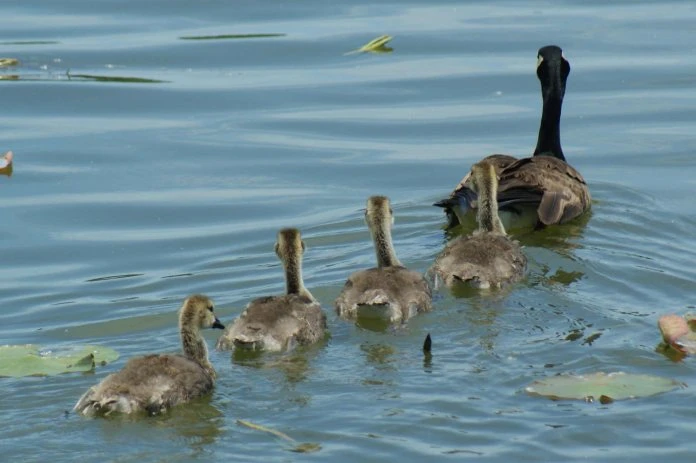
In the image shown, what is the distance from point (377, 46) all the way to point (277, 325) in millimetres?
12920

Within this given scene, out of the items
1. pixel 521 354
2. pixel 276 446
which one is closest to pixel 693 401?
pixel 521 354

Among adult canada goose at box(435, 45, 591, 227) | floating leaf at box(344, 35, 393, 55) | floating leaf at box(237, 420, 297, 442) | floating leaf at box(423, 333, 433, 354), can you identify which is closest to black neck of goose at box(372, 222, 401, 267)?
floating leaf at box(423, 333, 433, 354)

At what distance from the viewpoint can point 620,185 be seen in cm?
1662

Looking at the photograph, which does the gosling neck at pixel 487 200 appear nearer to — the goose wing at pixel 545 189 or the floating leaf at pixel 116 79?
the goose wing at pixel 545 189

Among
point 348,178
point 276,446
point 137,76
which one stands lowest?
point 276,446

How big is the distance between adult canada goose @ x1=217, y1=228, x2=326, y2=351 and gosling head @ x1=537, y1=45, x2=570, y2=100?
6.57 meters

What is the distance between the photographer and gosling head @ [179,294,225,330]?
34.0 ft

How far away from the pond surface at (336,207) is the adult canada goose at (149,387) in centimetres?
11

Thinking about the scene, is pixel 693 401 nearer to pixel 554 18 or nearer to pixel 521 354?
pixel 521 354

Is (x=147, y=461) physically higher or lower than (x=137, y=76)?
lower

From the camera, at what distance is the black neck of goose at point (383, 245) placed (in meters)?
12.5

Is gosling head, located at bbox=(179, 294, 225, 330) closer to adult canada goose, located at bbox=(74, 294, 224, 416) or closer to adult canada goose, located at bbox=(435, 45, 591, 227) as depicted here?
adult canada goose, located at bbox=(74, 294, 224, 416)

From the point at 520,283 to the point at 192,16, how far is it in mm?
14387

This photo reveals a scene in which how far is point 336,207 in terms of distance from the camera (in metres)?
16.0
